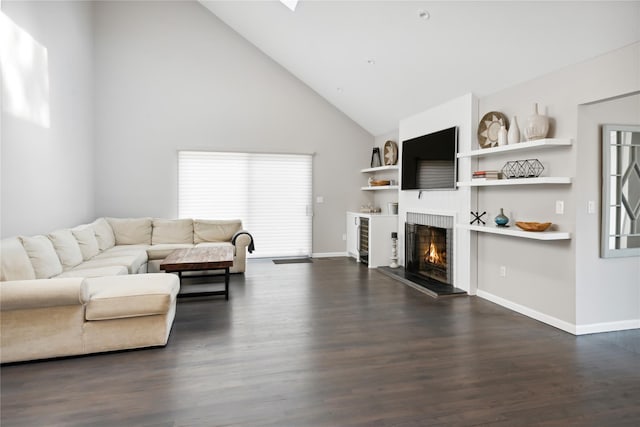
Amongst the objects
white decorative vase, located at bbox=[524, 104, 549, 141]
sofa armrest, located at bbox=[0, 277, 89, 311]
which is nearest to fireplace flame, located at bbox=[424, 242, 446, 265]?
white decorative vase, located at bbox=[524, 104, 549, 141]

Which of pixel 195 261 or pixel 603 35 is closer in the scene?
pixel 603 35

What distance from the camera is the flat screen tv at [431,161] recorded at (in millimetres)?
4902

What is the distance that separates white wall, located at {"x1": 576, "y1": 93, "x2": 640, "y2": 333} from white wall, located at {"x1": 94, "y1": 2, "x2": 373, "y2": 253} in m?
4.79

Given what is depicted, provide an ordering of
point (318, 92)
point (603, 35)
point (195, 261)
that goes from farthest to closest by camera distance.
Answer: point (318, 92) → point (195, 261) → point (603, 35)

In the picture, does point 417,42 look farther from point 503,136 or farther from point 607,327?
point 607,327

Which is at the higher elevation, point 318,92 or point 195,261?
point 318,92

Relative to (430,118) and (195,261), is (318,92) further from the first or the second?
(195,261)

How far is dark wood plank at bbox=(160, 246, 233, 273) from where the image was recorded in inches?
165

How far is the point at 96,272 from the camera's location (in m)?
3.85

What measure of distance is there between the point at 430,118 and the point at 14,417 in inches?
212

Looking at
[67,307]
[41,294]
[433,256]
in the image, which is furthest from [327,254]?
[41,294]

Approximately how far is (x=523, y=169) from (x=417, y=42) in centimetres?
188

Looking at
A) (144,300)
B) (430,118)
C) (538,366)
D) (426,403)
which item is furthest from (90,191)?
(538,366)

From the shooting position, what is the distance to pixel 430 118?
5.45 meters
